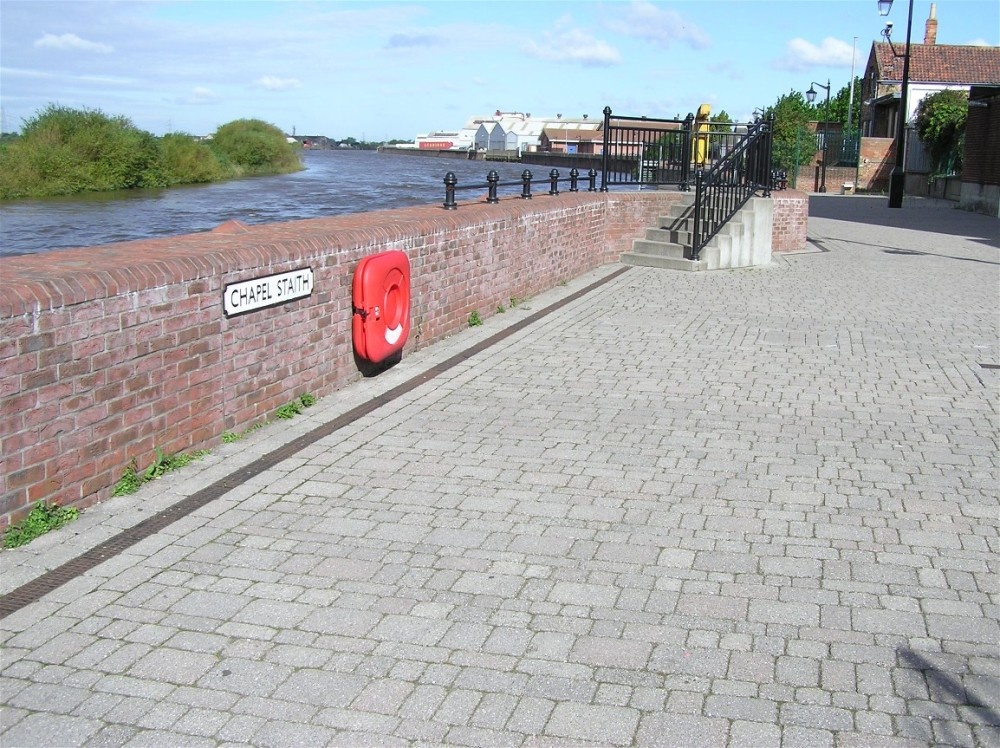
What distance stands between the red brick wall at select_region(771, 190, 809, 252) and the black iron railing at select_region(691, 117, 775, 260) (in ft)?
4.48

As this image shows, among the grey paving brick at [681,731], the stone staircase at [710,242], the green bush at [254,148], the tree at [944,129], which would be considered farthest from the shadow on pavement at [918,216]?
the green bush at [254,148]

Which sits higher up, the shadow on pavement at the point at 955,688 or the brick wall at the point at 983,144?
the brick wall at the point at 983,144

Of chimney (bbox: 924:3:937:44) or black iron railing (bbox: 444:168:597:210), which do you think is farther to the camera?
chimney (bbox: 924:3:937:44)

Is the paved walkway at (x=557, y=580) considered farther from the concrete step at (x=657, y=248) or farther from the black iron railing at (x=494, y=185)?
the concrete step at (x=657, y=248)

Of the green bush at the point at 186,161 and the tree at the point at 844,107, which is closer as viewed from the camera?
the green bush at the point at 186,161

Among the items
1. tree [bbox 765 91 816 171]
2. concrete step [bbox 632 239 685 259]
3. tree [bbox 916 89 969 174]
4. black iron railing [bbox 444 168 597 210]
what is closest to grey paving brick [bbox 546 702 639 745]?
black iron railing [bbox 444 168 597 210]

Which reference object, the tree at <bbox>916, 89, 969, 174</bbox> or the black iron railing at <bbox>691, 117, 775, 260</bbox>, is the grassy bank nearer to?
the black iron railing at <bbox>691, 117, 775, 260</bbox>

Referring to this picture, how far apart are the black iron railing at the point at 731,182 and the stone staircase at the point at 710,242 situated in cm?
16

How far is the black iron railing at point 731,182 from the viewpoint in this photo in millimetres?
15859

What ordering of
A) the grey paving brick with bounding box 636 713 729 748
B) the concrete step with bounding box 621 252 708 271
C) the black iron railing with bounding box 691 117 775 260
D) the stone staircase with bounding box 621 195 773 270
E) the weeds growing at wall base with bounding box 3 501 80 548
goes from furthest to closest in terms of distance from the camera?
the stone staircase with bounding box 621 195 773 270, the concrete step with bounding box 621 252 708 271, the black iron railing with bounding box 691 117 775 260, the weeds growing at wall base with bounding box 3 501 80 548, the grey paving brick with bounding box 636 713 729 748

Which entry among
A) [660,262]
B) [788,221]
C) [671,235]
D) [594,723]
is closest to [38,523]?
[594,723]

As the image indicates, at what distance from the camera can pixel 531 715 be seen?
3.74 metres

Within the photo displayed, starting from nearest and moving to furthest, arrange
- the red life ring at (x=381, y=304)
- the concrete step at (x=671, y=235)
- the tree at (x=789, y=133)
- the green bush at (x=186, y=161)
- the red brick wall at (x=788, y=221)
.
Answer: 1. the red life ring at (x=381, y=304)
2. the concrete step at (x=671, y=235)
3. the red brick wall at (x=788, y=221)
4. the green bush at (x=186, y=161)
5. the tree at (x=789, y=133)

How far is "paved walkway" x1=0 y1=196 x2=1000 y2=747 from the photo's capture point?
376 cm
